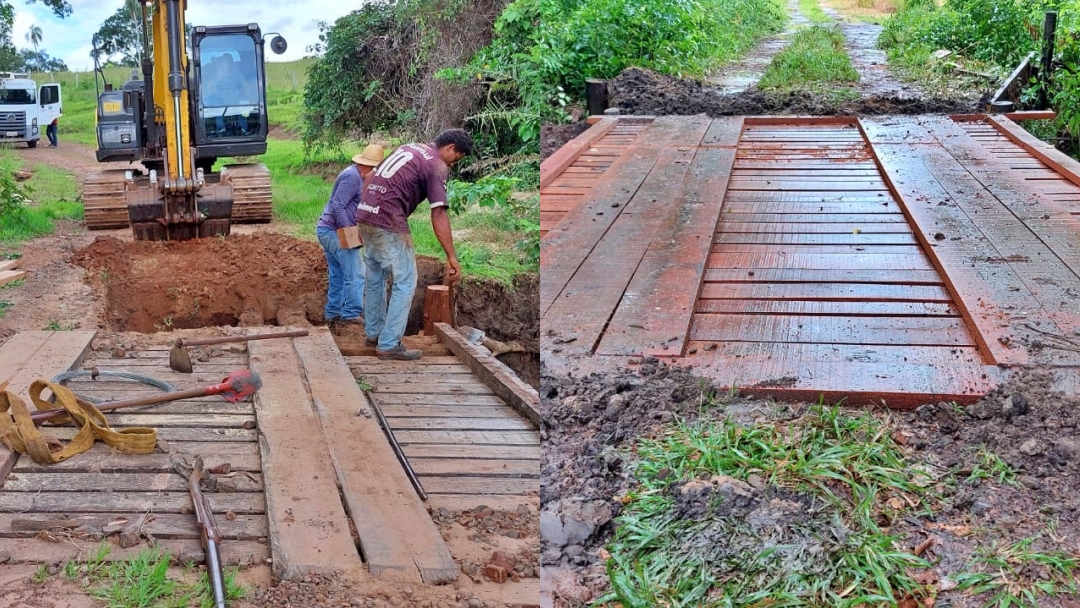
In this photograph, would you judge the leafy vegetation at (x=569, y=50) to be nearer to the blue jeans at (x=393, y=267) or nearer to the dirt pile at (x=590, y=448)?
the blue jeans at (x=393, y=267)

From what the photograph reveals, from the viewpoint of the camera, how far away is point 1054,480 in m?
2.54

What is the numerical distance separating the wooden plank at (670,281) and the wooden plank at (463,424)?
4.04ft

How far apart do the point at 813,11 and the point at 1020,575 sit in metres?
25.6

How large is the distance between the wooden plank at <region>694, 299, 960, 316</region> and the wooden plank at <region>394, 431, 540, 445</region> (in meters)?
1.42

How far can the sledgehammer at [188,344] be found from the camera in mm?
5688

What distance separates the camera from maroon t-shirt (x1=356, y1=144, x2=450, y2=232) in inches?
263

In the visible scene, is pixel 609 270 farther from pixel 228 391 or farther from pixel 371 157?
pixel 371 157

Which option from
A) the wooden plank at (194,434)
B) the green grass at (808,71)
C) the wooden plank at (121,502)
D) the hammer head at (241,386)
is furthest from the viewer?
the green grass at (808,71)

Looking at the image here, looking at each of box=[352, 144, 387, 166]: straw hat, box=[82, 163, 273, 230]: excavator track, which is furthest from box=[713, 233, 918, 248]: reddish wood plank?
box=[82, 163, 273, 230]: excavator track

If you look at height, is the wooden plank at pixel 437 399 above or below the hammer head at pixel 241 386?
below

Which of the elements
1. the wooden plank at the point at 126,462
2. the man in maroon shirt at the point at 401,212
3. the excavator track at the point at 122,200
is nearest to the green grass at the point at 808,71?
the man in maroon shirt at the point at 401,212

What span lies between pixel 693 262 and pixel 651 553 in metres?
2.02

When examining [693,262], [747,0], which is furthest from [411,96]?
[693,262]

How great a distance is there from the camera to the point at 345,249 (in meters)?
8.13
